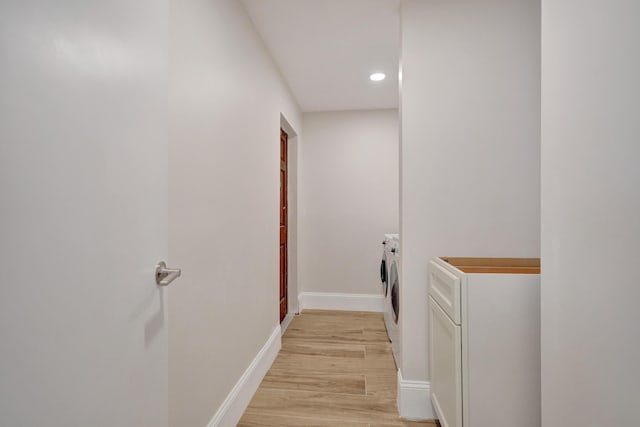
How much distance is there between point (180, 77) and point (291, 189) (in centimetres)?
260

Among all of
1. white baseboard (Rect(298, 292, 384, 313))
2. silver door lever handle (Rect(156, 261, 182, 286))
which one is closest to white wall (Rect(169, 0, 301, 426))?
silver door lever handle (Rect(156, 261, 182, 286))

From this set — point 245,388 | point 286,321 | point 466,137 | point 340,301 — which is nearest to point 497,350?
point 466,137

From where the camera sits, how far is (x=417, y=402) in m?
1.93

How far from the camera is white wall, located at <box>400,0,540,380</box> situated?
190 cm

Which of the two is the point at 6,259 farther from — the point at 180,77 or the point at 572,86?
the point at 572,86

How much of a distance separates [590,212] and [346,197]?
3.37m

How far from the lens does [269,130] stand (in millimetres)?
2656

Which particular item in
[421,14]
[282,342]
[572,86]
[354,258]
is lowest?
[282,342]

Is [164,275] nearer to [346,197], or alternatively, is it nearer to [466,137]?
[466,137]

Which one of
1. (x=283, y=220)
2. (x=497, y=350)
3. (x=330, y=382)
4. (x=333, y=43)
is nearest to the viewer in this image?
(x=497, y=350)

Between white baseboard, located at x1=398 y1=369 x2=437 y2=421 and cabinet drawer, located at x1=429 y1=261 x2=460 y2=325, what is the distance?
22.2 inches

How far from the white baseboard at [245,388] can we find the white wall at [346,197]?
59.1 inches

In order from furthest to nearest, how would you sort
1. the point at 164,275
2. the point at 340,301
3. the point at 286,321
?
the point at 340,301
the point at 286,321
the point at 164,275

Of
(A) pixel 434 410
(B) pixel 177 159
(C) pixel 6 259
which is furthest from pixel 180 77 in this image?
(A) pixel 434 410
